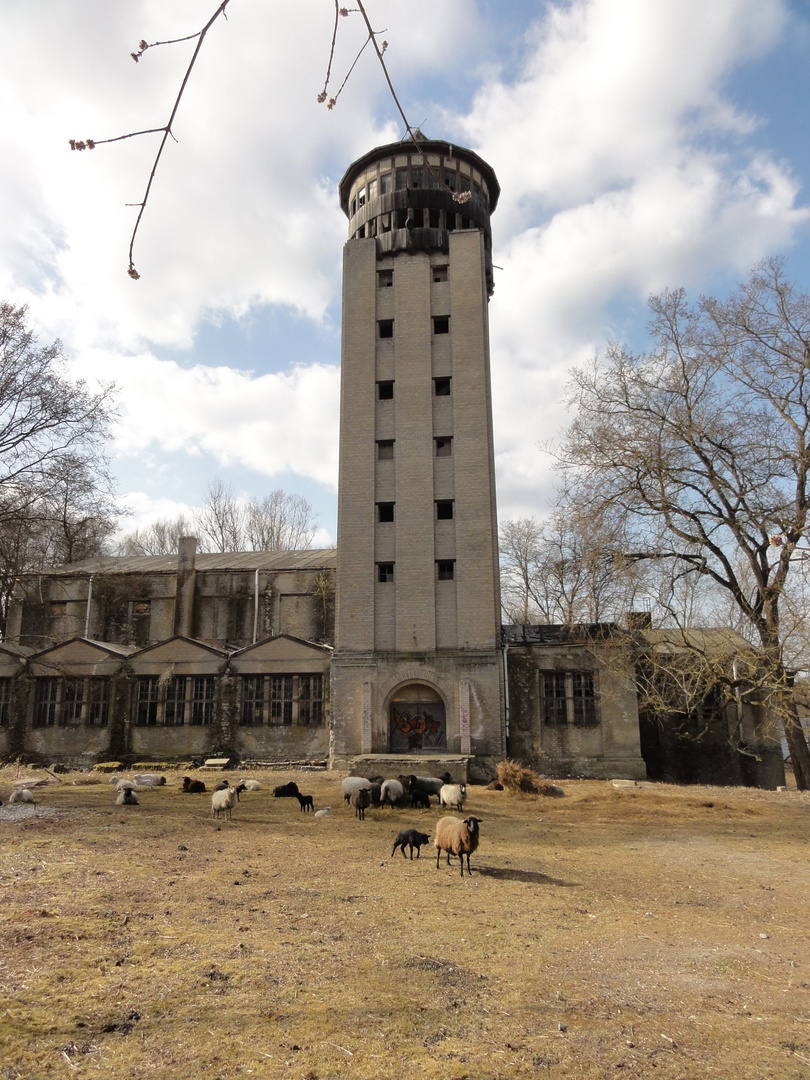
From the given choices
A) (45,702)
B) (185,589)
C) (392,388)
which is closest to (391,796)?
(392,388)

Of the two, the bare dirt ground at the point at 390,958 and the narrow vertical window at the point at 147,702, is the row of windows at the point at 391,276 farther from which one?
the bare dirt ground at the point at 390,958

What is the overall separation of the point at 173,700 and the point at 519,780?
50.7 feet

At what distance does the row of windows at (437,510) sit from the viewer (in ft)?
93.6

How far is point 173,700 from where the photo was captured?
97.2 ft

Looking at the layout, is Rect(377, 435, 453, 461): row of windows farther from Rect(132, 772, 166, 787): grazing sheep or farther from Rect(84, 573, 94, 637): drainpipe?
Rect(84, 573, 94, 637): drainpipe

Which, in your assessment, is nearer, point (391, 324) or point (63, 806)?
point (63, 806)

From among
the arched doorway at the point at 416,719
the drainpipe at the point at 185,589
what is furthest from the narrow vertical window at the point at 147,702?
the arched doorway at the point at 416,719

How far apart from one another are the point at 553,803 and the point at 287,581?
18354 mm

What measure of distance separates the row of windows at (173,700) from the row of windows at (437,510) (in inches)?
271

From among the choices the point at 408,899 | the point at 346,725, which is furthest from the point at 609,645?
the point at 408,899

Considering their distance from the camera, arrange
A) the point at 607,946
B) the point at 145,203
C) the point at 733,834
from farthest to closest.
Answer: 1. the point at 733,834
2. the point at 607,946
3. the point at 145,203

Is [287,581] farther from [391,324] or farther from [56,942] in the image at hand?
[56,942]

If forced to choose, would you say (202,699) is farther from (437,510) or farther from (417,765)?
(437,510)

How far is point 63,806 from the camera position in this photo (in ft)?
54.7
